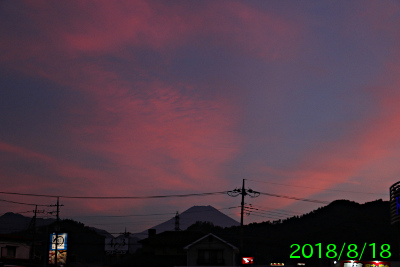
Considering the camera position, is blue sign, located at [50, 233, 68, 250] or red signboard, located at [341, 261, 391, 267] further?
blue sign, located at [50, 233, 68, 250]

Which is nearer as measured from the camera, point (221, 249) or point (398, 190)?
point (398, 190)

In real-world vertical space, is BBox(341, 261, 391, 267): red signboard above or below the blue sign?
below

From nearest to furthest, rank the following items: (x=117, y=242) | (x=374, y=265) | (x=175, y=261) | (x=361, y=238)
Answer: (x=374, y=265)
(x=175, y=261)
(x=117, y=242)
(x=361, y=238)

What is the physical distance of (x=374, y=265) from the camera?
7406 centimetres

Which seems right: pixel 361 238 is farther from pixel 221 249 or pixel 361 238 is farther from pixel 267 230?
pixel 221 249

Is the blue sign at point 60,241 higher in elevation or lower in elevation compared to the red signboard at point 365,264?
higher

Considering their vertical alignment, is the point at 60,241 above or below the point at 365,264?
above

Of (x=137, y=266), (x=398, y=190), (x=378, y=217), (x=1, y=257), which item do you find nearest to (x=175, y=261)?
(x=137, y=266)

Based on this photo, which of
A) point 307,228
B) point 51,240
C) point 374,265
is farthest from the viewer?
point 307,228

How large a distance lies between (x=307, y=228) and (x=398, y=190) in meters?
120

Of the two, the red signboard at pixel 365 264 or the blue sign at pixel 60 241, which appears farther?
the blue sign at pixel 60 241

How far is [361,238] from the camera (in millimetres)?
137125

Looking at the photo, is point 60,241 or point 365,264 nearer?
point 365,264

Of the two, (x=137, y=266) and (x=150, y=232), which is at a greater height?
(x=150, y=232)
